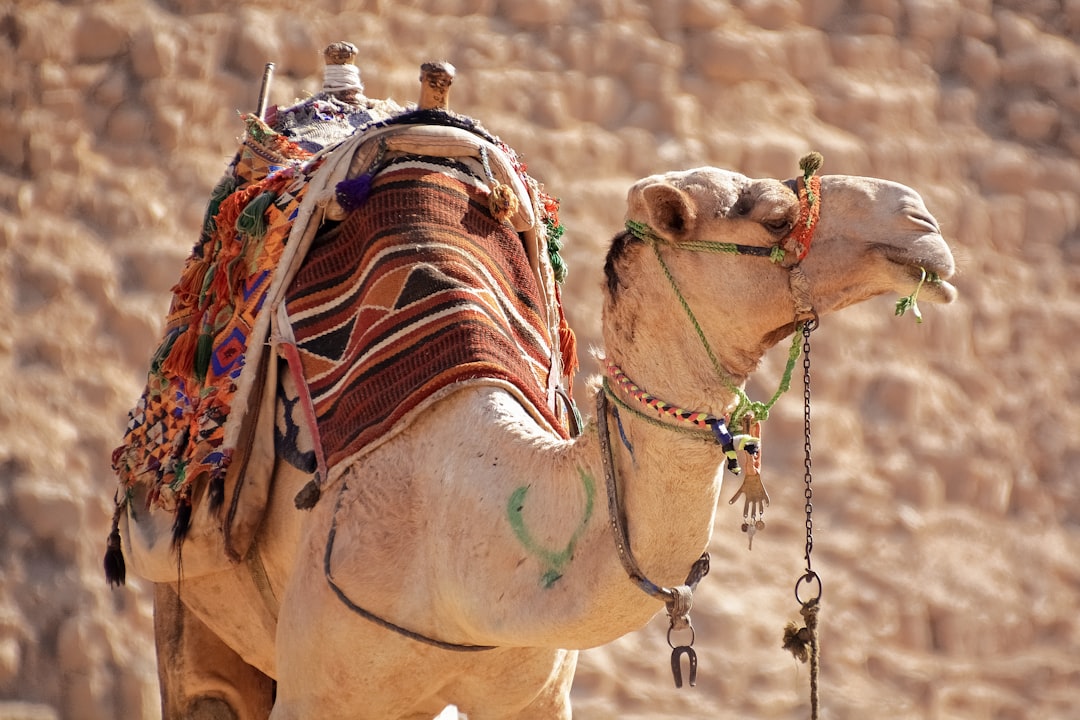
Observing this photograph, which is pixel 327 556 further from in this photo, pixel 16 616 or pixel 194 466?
pixel 16 616

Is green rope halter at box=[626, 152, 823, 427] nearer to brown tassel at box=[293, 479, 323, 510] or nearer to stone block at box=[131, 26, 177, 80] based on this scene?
brown tassel at box=[293, 479, 323, 510]

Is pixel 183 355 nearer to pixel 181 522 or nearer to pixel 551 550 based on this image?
pixel 181 522

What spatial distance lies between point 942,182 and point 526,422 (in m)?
5.24

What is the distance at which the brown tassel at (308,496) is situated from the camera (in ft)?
12.2

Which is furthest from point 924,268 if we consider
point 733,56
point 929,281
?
point 733,56

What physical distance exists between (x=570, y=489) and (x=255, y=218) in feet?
4.95

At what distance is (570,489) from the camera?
323cm

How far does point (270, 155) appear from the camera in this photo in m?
4.77

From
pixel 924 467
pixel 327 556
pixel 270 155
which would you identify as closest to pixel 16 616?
pixel 270 155

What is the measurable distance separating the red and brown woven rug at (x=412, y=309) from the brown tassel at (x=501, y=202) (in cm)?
3

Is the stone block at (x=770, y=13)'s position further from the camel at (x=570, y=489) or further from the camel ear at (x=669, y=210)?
the camel ear at (x=669, y=210)

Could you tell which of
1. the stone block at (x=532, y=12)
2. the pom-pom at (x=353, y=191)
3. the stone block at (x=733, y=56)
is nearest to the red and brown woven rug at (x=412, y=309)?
the pom-pom at (x=353, y=191)

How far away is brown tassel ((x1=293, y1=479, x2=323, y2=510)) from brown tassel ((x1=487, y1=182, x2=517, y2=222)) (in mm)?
860

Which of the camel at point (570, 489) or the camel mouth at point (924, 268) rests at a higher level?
the camel mouth at point (924, 268)
